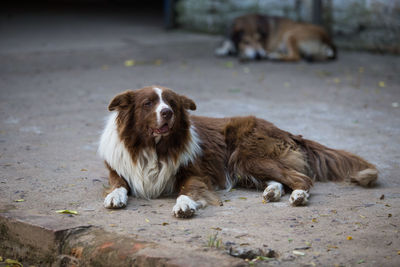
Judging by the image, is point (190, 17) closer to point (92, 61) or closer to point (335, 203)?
point (92, 61)

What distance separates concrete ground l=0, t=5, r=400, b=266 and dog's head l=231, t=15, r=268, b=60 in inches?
20.6

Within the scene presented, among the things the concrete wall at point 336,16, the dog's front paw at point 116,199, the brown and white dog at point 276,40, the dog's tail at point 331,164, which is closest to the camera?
the dog's front paw at point 116,199

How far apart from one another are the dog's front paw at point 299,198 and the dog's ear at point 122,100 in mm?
1760

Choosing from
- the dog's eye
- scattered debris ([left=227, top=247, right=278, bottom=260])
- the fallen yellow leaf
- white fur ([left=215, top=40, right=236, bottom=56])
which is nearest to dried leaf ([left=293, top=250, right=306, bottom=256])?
scattered debris ([left=227, top=247, right=278, bottom=260])

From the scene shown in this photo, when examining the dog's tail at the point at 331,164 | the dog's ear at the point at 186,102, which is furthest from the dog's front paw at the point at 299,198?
the dog's ear at the point at 186,102

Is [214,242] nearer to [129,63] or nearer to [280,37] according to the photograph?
[129,63]

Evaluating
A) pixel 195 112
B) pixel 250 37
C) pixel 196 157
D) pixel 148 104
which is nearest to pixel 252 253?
pixel 196 157

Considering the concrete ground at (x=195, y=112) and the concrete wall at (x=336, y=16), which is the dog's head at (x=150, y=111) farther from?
the concrete wall at (x=336, y=16)

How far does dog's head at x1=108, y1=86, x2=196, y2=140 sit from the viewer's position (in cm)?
493

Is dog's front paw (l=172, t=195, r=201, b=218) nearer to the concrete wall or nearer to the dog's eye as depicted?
the dog's eye

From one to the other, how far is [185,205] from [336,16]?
9.34m

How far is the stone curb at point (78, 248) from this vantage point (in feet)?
12.0

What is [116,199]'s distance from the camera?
4789 mm

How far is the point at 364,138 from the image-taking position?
23.2 feet
